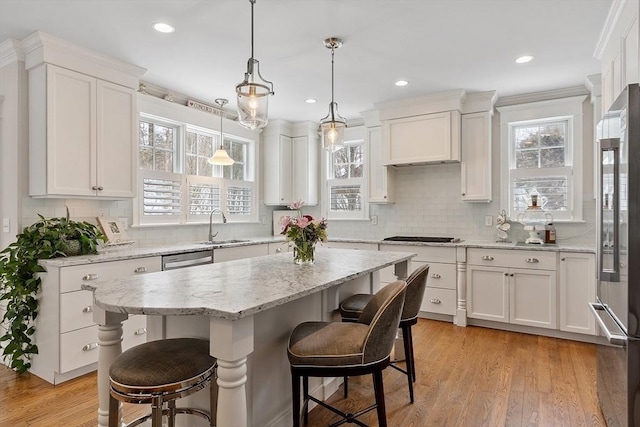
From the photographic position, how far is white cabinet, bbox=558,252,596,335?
361cm

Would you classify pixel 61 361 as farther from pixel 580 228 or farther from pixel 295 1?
pixel 580 228

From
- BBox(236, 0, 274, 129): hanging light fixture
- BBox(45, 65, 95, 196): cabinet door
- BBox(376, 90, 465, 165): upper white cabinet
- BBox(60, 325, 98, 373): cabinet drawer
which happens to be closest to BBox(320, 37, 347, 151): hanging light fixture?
BBox(236, 0, 274, 129): hanging light fixture

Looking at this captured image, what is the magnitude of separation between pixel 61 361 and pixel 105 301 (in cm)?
177

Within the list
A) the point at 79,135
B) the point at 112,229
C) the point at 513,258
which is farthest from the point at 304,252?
the point at 513,258

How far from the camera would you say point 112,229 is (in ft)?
11.7

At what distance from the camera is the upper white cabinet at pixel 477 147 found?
14.4 ft

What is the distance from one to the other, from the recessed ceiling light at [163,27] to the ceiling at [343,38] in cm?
5

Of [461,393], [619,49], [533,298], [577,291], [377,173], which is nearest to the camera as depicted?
[619,49]

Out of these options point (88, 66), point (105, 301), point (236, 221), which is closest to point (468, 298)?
point (236, 221)

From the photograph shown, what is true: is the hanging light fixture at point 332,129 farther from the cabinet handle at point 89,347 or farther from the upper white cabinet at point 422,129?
the cabinet handle at point 89,347

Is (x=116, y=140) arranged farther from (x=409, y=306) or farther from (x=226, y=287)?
(x=409, y=306)

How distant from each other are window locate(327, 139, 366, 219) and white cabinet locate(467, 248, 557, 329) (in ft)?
6.21

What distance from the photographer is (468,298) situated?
4.18 m

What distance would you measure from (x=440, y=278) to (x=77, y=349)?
3530 millimetres
